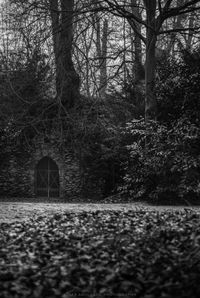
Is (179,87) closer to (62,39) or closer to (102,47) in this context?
(62,39)

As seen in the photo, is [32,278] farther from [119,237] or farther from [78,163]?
[78,163]

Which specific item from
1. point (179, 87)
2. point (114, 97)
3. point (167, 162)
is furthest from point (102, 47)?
point (167, 162)

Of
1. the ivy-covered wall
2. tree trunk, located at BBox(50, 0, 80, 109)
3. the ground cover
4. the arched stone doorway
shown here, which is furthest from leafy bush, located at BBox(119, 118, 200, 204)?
the ground cover

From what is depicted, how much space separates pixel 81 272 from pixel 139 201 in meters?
9.40

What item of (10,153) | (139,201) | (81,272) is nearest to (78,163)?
(10,153)

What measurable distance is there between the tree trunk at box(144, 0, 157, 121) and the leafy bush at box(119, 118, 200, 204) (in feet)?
1.99

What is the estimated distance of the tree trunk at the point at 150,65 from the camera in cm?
1366

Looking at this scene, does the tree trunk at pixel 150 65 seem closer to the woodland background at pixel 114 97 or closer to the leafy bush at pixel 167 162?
the woodland background at pixel 114 97

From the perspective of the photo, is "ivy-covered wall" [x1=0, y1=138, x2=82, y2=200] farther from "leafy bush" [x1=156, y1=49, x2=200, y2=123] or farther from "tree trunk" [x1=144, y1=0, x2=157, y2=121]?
"leafy bush" [x1=156, y1=49, x2=200, y2=123]

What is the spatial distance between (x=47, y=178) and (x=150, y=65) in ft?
21.2

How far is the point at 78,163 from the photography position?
17312 millimetres

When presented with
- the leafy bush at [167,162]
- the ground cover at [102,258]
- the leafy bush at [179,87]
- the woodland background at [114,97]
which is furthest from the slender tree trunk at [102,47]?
the ground cover at [102,258]

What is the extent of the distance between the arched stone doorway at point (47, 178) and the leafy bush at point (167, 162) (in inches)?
180

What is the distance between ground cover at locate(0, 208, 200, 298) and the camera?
412cm
